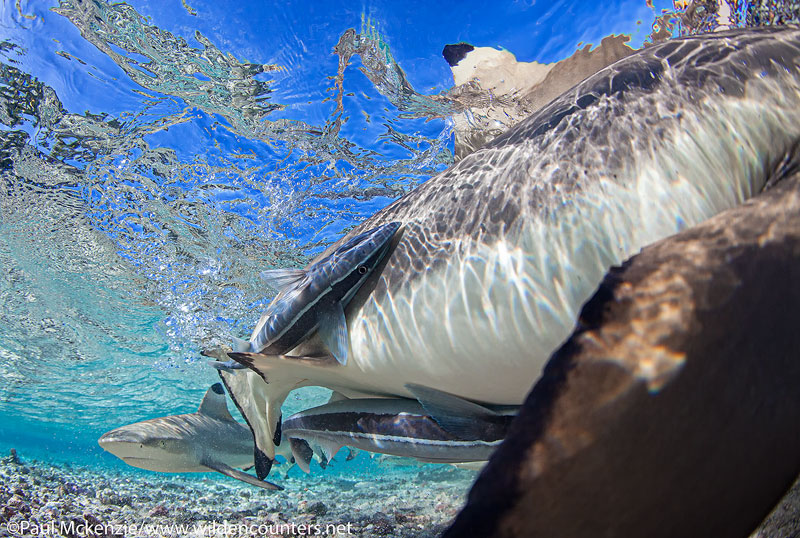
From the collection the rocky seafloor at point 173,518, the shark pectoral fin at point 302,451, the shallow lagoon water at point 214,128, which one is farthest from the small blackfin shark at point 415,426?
the shallow lagoon water at point 214,128

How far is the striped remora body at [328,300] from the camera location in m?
2.52

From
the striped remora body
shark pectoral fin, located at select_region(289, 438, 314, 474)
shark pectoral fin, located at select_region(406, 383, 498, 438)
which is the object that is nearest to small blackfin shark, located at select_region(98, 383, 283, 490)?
shark pectoral fin, located at select_region(289, 438, 314, 474)

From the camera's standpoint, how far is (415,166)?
8.84 metres

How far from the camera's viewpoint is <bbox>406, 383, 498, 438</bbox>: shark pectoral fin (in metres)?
2.34

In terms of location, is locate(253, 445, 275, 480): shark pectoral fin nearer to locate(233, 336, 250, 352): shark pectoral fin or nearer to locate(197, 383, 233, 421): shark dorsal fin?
locate(233, 336, 250, 352): shark pectoral fin

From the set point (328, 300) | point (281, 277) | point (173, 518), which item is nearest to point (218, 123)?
point (281, 277)

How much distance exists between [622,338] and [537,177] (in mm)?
1443

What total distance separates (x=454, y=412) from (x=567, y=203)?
140cm

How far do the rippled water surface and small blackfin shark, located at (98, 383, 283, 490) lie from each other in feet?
14.6

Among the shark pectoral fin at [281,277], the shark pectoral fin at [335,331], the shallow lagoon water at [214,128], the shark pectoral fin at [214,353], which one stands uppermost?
the shallow lagoon water at [214,128]

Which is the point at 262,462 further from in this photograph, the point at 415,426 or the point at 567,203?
the point at 567,203

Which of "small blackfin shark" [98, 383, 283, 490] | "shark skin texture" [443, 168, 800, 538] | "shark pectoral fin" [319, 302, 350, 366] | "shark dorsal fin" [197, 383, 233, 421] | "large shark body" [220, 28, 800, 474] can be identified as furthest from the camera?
"shark dorsal fin" [197, 383, 233, 421]

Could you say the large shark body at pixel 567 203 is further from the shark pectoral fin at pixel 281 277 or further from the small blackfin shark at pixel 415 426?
the shark pectoral fin at pixel 281 277

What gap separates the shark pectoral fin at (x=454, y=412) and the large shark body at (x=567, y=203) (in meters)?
0.08
